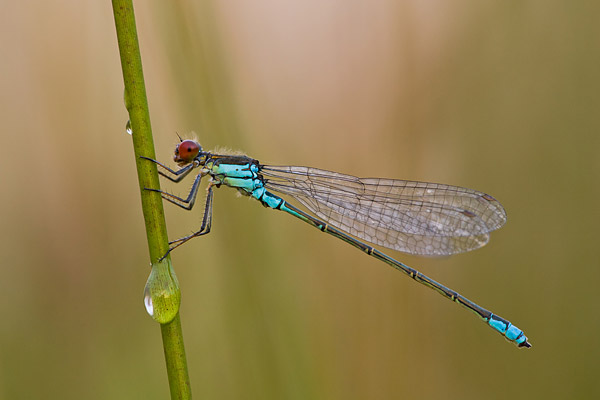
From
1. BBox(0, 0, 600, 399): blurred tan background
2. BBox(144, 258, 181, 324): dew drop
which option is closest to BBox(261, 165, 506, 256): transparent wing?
BBox(0, 0, 600, 399): blurred tan background

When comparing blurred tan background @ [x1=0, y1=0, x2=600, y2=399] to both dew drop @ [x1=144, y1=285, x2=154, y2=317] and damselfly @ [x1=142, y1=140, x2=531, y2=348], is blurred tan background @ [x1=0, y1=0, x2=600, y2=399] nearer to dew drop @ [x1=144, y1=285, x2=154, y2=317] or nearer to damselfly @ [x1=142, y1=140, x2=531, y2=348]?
damselfly @ [x1=142, y1=140, x2=531, y2=348]

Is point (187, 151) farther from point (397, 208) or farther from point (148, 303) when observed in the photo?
point (397, 208)

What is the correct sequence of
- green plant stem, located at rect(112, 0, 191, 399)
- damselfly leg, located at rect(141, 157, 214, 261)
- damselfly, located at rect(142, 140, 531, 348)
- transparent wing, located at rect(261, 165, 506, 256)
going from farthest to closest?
transparent wing, located at rect(261, 165, 506, 256)
damselfly, located at rect(142, 140, 531, 348)
damselfly leg, located at rect(141, 157, 214, 261)
green plant stem, located at rect(112, 0, 191, 399)

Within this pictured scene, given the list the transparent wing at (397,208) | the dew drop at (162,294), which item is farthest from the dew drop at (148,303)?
the transparent wing at (397,208)

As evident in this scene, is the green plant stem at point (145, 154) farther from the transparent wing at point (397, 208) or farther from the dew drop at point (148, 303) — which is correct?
the transparent wing at point (397, 208)

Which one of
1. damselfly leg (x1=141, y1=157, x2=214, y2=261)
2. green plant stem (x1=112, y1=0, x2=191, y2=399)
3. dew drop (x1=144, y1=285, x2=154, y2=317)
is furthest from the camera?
damselfly leg (x1=141, y1=157, x2=214, y2=261)

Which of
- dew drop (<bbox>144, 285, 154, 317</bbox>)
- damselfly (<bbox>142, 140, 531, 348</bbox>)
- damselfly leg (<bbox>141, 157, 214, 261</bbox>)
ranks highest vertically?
damselfly (<bbox>142, 140, 531, 348</bbox>)

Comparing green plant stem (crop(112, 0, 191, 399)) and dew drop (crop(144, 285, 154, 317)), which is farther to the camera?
dew drop (crop(144, 285, 154, 317))

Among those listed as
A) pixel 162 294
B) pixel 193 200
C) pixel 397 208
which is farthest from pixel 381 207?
pixel 162 294
